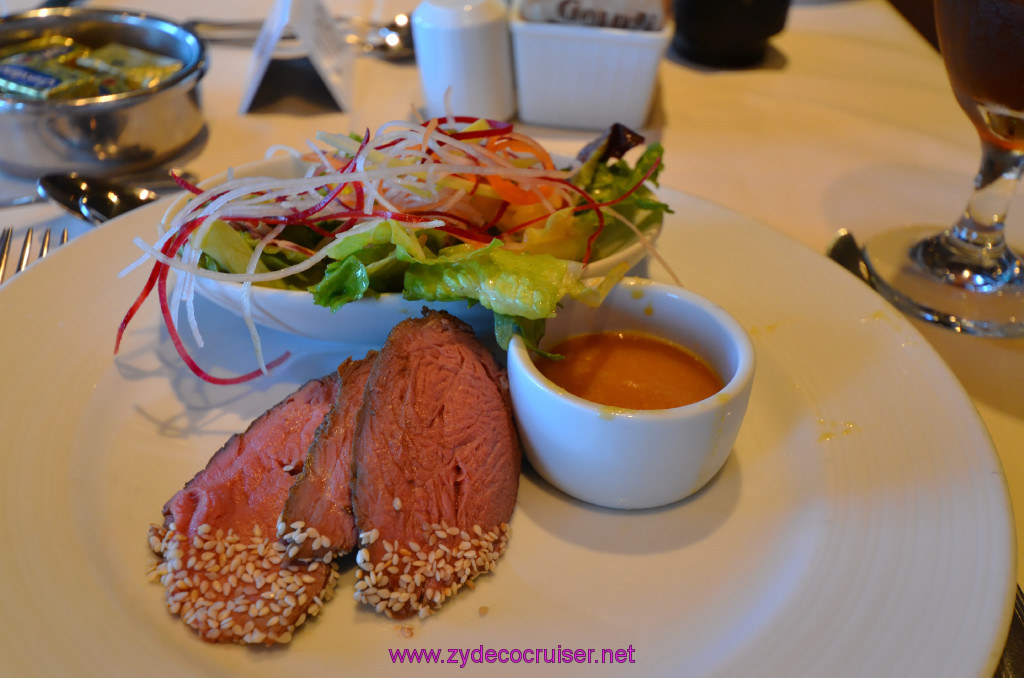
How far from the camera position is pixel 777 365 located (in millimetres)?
2004

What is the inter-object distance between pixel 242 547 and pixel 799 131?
3.20 m

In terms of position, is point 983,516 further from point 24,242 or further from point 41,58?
point 41,58

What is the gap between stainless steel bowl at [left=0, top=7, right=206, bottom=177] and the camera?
2.64 metres

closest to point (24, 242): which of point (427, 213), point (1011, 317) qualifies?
point (427, 213)

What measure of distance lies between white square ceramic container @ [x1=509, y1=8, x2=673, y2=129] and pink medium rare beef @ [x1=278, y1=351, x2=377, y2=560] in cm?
210

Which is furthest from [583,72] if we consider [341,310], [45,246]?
[45,246]

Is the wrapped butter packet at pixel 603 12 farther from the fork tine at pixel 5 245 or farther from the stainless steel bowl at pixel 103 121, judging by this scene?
the fork tine at pixel 5 245

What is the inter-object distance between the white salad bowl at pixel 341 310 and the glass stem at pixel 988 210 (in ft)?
4.16

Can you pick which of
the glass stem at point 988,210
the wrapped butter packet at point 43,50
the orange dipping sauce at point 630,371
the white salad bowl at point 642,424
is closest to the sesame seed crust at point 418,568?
the white salad bowl at point 642,424

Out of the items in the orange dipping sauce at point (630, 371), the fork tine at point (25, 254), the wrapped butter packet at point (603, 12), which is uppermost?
the wrapped butter packet at point (603, 12)

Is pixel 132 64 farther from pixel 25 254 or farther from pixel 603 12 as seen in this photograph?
pixel 603 12

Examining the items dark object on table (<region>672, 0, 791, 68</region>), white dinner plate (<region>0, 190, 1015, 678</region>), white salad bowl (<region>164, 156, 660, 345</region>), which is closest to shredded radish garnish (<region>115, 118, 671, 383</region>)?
white salad bowl (<region>164, 156, 660, 345</region>)

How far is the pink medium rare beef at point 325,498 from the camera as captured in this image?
4.82 ft

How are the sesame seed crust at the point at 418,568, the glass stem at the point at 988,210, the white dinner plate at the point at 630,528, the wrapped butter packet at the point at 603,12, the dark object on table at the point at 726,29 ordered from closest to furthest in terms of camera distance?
the white dinner plate at the point at 630,528 < the sesame seed crust at the point at 418,568 < the glass stem at the point at 988,210 < the wrapped butter packet at the point at 603,12 < the dark object on table at the point at 726,29
